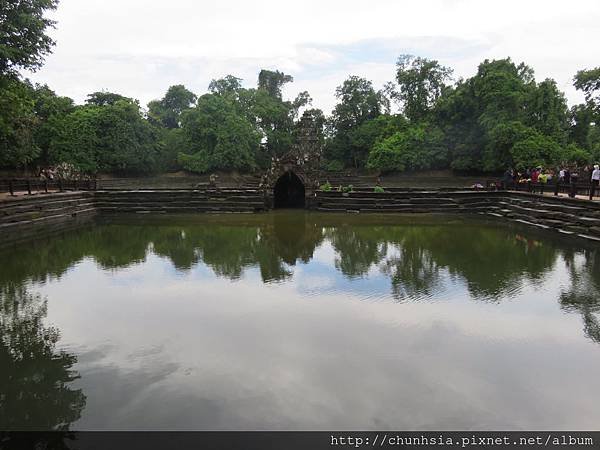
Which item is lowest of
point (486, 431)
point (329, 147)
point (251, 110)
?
point (486, 431)

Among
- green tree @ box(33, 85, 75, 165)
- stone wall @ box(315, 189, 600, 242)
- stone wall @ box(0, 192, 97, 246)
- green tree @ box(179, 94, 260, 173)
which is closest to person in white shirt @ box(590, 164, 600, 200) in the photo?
stone wall @ box(315, 189, 600, 242)

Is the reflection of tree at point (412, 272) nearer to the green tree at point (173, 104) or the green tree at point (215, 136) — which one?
the green tree at point (215, 136)

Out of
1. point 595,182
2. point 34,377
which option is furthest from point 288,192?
point 34,377

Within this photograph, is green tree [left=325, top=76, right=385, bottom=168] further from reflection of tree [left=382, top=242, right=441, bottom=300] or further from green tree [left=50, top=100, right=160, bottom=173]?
reflection of tree [left=382, top=242, right=441, bottom=300]

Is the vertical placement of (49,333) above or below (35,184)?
below

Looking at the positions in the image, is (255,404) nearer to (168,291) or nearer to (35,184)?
(168,291)

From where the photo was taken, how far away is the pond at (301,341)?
456 cm

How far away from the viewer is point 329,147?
51375mm

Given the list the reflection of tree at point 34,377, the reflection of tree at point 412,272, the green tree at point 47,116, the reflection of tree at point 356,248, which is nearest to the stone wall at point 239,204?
the reflection of tree at point 356,248

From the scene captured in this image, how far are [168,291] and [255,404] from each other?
4.79 meters

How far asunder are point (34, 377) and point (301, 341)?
3.36 meters

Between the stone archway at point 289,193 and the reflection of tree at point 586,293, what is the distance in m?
18.5

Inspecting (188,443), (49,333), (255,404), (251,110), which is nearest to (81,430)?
(188,443)

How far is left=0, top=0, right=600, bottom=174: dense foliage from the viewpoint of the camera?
33.8 meters
